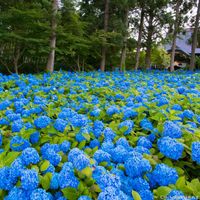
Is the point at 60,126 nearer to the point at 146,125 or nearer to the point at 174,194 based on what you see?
the point at 146,125

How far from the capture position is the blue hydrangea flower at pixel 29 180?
100 cm

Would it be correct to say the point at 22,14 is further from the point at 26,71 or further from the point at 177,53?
the point at 177,53

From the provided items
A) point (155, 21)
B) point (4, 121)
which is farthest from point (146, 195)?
point (155, 21)

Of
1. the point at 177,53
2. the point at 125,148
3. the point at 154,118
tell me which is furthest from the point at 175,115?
the point at 177,53

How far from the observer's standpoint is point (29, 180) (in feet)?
3.30

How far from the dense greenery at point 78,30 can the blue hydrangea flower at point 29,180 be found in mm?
6922

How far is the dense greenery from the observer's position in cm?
790

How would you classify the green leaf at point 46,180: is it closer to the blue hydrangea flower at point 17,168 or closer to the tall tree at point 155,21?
the blue hydrangea flower at point 17,168

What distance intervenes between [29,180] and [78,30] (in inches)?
348

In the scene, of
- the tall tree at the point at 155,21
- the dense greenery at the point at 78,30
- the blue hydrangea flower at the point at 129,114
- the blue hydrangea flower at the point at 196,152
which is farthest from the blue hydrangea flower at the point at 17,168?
the tall tree at the point at 155,21

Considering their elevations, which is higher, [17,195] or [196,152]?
[196,152]

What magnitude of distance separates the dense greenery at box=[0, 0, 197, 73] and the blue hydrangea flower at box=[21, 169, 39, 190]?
6.92m

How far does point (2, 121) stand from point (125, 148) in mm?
1151

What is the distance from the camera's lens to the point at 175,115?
2.11 metres
